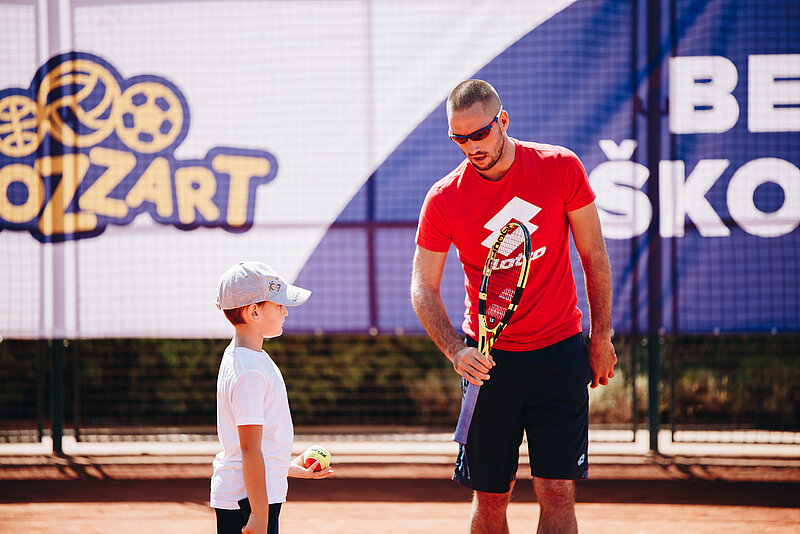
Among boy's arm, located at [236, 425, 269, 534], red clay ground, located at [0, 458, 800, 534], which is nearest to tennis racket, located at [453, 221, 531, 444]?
boy's arm, located at [236, 425, 269, 534]

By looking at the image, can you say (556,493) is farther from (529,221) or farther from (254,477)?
(254,477)

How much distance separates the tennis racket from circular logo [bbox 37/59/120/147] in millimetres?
3636

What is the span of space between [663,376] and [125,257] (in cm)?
464

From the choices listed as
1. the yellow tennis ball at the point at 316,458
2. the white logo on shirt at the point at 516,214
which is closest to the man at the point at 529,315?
the white logo on shirt at the point at 516,214

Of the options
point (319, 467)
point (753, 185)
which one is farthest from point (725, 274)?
point (319, 467)

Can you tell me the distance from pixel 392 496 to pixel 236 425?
115 inches

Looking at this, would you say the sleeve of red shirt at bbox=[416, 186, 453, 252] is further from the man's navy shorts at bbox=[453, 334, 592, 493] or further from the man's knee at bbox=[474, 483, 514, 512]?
the man's knee at bbox=[474, 483, 514, 512]

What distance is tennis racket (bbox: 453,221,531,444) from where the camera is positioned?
321 centimetres

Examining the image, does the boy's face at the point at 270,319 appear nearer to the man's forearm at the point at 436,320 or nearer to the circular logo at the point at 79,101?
the man's forearm at the point at 436,320

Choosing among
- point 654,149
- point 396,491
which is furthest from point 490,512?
point 654,149

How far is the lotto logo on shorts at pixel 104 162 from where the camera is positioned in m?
5.82

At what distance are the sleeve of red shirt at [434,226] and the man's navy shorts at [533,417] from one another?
0.51 metres

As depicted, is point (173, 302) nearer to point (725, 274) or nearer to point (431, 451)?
point (431, 451)

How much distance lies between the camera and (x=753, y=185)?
548 centimetres
